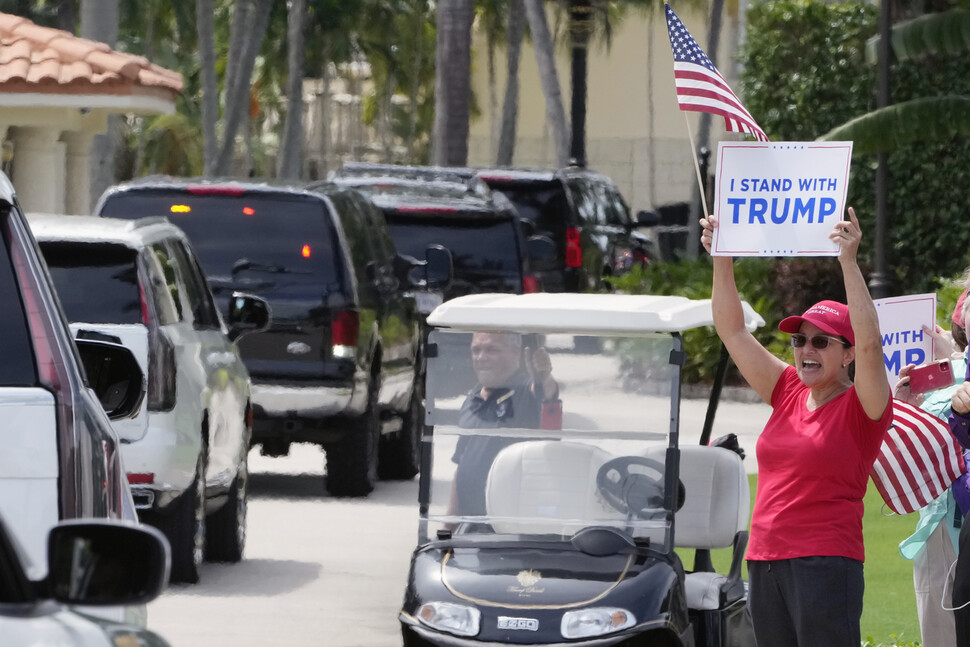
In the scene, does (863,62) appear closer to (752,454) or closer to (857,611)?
(752,454)

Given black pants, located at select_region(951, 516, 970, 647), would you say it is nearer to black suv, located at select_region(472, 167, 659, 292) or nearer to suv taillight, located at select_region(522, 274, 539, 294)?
suv taillight, located at select_region(522, 274, 539, 294)

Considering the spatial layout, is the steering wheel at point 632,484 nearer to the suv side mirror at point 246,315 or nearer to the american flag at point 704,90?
the american flag at point 704,90

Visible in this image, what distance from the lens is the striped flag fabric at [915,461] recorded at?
22.7 feet

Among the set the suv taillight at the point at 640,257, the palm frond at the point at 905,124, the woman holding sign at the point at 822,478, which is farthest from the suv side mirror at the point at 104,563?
the suv taillight at the point at 640,257

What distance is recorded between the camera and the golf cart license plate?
21.5ft

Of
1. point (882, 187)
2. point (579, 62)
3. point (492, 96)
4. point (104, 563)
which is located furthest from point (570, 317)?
point (492, 96)

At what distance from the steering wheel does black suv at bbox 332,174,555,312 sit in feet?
30.0

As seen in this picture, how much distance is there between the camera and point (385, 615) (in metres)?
9.54

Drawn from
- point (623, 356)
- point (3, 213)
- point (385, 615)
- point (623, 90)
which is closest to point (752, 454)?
point (385, 615)

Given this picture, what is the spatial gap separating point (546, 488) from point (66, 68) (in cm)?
1053

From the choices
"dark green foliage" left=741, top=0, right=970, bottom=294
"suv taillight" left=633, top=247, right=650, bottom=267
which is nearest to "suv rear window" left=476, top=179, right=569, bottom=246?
"dark green foliage" left=741, top=0, right=970, bottom=294

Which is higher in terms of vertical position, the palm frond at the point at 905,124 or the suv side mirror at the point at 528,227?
the palm frond at the point at 905,124

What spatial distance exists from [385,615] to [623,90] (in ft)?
199

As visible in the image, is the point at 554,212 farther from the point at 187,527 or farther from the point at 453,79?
the point at 187,527
